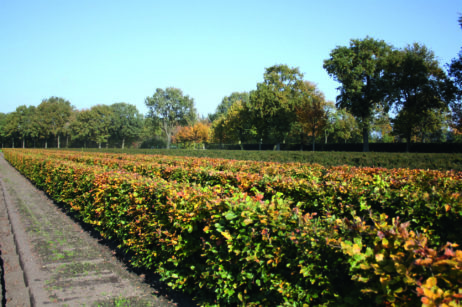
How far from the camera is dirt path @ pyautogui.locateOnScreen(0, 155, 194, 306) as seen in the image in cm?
393

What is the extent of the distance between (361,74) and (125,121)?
61.5 metres

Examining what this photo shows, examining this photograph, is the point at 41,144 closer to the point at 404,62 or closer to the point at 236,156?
the point at 236,156

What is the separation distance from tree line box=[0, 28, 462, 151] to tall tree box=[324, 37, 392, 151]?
0.35 feet

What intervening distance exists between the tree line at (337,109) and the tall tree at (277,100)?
0.15 meters

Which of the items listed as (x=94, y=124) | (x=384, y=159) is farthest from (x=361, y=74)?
(x=94, y=124)

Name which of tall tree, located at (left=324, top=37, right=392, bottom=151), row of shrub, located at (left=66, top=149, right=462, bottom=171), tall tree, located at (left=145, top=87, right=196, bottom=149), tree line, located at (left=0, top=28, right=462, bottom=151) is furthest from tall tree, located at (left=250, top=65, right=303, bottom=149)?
tall tree, located at (left=145, top=87, right=196, bottom=149)

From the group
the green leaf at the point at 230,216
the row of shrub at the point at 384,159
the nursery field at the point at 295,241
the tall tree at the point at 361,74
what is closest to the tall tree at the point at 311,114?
the tall tree at the point at 361,74

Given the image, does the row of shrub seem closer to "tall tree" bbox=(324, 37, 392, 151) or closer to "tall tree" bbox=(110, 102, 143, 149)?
"tall tree" bbox=(324, 37, 392, 151)

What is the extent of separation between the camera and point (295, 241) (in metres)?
2.54

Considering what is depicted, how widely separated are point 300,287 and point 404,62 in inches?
1485

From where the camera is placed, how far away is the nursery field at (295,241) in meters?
1.88

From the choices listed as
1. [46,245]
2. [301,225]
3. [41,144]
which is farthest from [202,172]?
[41,144]

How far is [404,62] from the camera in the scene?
3331 cm

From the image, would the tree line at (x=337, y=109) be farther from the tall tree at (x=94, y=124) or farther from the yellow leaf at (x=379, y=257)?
the yellow leaf at (x=379, y=257)
